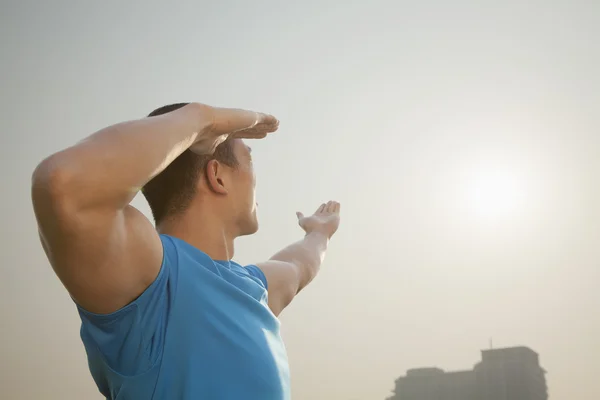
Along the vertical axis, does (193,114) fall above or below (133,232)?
above

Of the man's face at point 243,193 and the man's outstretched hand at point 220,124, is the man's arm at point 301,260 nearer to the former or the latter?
the man's face at point 243,193

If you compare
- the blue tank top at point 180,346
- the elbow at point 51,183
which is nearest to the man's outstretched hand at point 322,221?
the blue tank top at point 180,346

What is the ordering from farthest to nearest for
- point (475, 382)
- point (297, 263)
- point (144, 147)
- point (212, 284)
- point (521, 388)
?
point (475, 382) → point (521, 388) → point (297, 263) → point (212, 284) → point (144, 147)

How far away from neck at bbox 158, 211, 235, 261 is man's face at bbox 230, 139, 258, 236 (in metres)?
0.10

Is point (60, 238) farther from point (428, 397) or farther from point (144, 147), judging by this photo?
point (428, 397)

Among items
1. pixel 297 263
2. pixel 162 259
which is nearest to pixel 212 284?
pixel 162 259

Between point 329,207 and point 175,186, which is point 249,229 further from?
point 329,207

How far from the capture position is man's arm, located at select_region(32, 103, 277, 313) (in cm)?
87

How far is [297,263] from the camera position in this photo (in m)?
2.30

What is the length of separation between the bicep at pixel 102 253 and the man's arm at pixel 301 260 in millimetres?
925

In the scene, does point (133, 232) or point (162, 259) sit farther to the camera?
point (162, 259)

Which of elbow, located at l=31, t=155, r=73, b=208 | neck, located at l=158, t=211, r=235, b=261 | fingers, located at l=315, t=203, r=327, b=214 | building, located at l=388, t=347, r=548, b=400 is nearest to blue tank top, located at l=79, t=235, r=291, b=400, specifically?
neck, located at l=158, t=211, r=235, b=261

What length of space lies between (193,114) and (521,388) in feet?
171

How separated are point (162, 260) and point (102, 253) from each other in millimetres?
222
